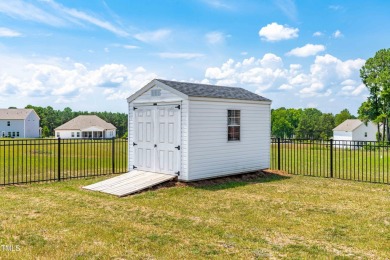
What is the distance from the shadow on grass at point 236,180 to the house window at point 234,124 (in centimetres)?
140

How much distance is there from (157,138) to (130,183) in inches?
72.5

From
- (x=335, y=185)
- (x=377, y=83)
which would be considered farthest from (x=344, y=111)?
(x=335, y=185)

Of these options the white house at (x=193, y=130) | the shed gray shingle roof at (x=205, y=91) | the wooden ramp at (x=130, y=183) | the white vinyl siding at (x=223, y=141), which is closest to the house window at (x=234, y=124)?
the white house at (x=193, y=130)

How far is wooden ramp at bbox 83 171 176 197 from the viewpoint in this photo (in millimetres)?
9453

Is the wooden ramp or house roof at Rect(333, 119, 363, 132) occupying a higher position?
house roof at Rect(333, 119, 363, 132)

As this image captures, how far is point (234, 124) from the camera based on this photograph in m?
11.9

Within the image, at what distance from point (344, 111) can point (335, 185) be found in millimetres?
81311

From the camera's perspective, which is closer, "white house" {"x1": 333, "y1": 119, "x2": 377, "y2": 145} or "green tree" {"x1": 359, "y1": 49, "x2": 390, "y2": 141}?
"green tree" {"x1": 359, "y1": 49, "x2": 390, "y2": 141}

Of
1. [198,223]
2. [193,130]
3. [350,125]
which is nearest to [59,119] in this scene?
[350,125]

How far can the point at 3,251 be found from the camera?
16.4 ft

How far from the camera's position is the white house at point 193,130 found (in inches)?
415

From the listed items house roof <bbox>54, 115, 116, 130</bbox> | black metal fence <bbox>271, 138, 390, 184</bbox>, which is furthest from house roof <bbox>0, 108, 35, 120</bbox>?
black metal fence <bbox>271, 138, 390, 184</bbox>

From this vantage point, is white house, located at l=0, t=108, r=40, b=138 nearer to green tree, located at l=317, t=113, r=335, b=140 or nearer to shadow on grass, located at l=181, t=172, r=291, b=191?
green tree, located at l=317, t=113, r=335, b=140

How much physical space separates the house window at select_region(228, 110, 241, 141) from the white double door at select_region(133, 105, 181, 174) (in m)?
2.08
